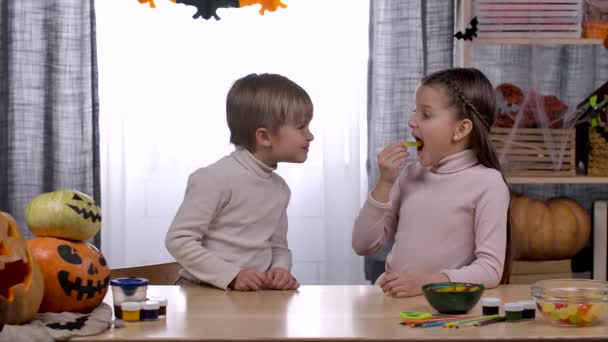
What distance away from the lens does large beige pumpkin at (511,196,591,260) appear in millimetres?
2957

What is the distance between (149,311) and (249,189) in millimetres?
712

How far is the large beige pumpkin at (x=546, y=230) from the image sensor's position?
2957 mm

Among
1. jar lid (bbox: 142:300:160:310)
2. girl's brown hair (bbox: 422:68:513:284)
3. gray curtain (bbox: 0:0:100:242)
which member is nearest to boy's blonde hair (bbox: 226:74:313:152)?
girl's brown hair (bbox: 422:68:513:284)

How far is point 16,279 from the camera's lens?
4.64 ft

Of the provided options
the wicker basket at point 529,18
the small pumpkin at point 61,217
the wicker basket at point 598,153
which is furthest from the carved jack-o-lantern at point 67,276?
the wicker basket at point 598,153

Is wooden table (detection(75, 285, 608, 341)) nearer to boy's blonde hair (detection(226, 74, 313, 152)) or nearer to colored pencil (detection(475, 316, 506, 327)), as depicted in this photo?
colored pencil (detection(475, 316, 506, 327))

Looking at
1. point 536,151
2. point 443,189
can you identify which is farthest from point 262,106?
point 536,151

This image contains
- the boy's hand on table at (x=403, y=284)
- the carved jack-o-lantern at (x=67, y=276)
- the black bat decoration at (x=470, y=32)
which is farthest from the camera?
the black bat decoration at (x=470, y=32)

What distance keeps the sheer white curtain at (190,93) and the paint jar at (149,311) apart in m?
1.93

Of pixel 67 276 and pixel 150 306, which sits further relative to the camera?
pixel 67 276

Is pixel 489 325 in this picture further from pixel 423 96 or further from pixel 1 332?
pixel 423 96

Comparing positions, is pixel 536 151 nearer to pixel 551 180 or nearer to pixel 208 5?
pixel 551 180

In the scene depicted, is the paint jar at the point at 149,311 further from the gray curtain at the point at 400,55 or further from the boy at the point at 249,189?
the gray curtain at the point at 400,55

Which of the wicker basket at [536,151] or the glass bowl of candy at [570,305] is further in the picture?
the wicker basket at [536,151]
